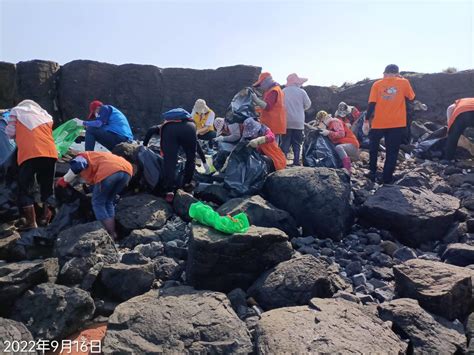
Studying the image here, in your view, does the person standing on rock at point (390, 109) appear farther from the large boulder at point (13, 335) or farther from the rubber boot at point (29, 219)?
the large boulder at point (13, 335)

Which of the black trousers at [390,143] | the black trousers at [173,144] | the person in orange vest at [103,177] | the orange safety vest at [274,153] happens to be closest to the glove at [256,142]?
the orange safety vest at [274,153]

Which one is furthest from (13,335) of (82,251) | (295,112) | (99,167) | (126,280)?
(295,112)

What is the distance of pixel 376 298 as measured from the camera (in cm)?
366

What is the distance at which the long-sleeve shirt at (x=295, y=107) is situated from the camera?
279 inches

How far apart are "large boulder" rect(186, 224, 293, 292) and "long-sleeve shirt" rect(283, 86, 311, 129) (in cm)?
361

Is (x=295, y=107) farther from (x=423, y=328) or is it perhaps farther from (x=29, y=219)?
(x=423, y=328)

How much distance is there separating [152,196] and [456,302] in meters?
3.67

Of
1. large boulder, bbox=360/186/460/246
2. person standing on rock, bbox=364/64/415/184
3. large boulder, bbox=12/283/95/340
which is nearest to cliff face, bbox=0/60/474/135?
person standing on rock, bbox=364/64/415/184

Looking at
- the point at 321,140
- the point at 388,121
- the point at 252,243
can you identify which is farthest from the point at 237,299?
the point at 388,121

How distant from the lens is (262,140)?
5547 mm

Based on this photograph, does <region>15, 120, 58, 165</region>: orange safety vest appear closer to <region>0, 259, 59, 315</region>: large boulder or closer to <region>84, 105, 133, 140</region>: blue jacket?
<region>84, 105, 133, 140</region>: blue jacket

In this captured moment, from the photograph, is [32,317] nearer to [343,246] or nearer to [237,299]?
[237,299]

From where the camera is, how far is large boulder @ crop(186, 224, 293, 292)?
3.55m

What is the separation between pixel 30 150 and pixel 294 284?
350cm
